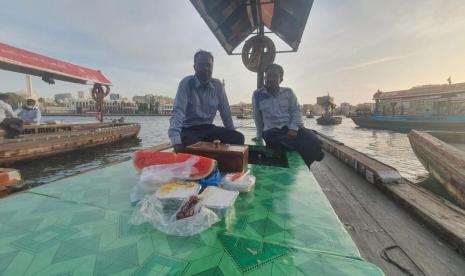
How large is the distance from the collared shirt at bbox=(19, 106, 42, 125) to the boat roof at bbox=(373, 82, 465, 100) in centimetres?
3822

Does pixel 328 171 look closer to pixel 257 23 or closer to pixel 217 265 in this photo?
pixel 217 265

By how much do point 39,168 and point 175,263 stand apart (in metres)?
10.8

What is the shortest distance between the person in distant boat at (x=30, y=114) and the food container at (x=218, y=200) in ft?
45.0

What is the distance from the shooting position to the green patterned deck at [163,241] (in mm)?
786

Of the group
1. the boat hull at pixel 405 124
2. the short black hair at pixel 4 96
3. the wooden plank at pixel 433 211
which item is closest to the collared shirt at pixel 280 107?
the wooden plank at pixel 433 211

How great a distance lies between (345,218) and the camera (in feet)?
6.91

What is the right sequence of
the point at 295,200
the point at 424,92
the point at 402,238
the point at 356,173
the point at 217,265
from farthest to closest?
1. the point at 424,92
2. the point at 356,173
3. the point at 402,238
4. the point at 295,200
5. the point at 217,265

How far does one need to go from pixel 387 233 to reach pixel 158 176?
2048 millimetres

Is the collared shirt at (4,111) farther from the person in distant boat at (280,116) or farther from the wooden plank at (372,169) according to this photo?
the wooden plank at (372,169)

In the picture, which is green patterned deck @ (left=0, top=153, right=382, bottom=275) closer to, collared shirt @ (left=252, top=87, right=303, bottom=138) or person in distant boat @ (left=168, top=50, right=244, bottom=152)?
person in distant boat @ (left=168, top=50, right=244, bottom=152)

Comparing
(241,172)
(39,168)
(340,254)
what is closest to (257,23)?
(241,172)

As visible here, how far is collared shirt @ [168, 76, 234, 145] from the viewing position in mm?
2715

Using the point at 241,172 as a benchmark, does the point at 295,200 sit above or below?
below

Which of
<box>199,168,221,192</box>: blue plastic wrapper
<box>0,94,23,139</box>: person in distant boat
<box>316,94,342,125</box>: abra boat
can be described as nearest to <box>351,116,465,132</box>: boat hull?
<box>316,94,342,125</box>: abra boat
